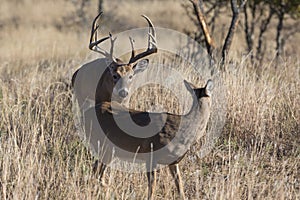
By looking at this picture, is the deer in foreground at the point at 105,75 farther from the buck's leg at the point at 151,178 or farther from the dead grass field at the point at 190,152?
the buck's leg at the point at 151,178

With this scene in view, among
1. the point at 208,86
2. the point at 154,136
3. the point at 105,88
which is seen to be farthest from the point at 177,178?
the point at 105,88

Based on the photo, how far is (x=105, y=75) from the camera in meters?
7.36

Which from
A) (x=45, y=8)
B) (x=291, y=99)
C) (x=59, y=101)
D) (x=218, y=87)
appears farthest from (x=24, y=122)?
(x=45, y=8)

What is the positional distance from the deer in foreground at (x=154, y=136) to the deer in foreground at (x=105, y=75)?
1817 mm

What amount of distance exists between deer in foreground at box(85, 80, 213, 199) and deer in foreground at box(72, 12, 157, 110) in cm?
182

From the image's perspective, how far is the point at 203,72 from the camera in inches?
305

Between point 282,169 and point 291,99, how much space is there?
1.87m

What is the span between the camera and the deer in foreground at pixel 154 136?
4.66m

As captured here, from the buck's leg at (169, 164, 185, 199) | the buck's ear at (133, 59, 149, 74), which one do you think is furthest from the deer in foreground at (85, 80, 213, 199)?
the buck's ear at (133, 59, 149, 74)

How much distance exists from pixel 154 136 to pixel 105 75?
2763 millimetres

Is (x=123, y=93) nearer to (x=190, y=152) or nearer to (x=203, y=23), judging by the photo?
(x=190, y=152)

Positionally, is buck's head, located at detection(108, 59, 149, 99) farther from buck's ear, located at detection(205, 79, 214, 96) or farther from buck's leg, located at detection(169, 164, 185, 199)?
buck's ear, located at detection(205, 79, 214, 96)

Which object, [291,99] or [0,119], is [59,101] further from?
[291,99]

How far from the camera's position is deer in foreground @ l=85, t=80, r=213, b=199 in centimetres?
466
